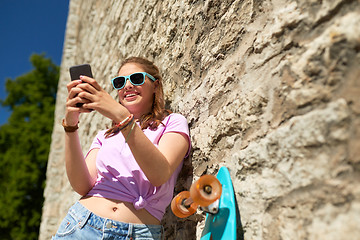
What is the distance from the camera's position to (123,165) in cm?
147

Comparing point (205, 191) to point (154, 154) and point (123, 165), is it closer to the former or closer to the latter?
point (154, 154)

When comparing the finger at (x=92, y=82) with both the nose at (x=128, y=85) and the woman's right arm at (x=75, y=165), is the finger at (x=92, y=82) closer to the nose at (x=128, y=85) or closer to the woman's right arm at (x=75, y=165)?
the woman's right arm at (x=75, y=165)

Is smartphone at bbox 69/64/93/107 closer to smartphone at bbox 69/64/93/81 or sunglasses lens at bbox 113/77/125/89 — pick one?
smartphone at bbox 69/64/93/81

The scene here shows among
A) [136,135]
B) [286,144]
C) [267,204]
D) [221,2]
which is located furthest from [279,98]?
[221,2]

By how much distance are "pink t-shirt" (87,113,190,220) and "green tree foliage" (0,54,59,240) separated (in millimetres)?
9743

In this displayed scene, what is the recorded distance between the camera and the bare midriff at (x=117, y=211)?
1.34 metres

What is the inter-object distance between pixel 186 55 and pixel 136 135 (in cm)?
77

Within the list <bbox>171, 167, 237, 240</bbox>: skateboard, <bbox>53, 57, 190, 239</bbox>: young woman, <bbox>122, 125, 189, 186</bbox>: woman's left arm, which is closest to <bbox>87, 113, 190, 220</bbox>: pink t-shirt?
<bbox>53, 57, 190, 239</bbox>: young woman

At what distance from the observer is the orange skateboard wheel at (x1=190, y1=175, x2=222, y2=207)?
40.9 inches

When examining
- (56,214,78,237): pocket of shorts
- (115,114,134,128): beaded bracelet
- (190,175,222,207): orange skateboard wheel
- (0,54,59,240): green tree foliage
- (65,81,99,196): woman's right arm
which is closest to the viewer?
(190,175,222,207): orange skateboard wheel

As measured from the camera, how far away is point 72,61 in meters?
6.29

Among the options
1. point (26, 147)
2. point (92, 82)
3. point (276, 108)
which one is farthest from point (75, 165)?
point (26, 147)

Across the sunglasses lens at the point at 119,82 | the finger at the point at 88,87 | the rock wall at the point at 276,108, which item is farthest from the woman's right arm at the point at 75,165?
the rock wall at the point at 276,108

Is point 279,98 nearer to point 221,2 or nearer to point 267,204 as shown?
point 267,204
